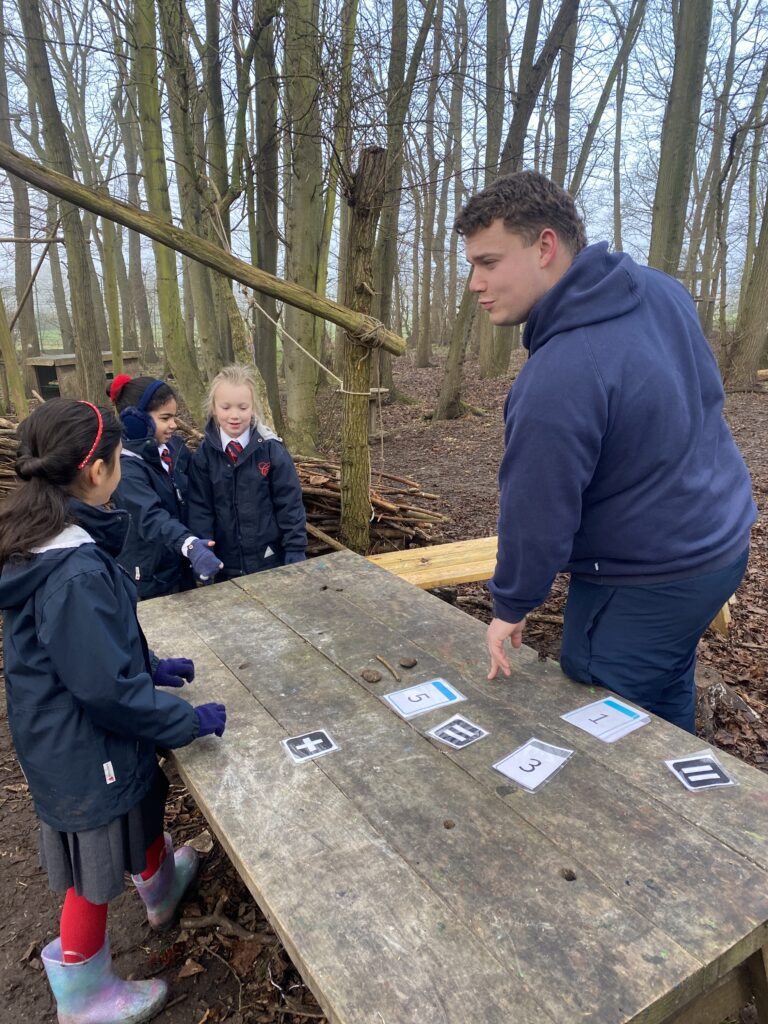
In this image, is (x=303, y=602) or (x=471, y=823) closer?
(x=471, y=823)

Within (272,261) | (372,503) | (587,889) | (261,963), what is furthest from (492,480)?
(587,889)

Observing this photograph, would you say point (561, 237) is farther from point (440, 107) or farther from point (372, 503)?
point (440, 107)

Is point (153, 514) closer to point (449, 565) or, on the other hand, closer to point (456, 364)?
point (449, 565)

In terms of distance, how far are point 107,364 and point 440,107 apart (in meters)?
10.0

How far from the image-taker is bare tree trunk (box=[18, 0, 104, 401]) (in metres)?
8.29

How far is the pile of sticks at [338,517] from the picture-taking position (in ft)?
17.7

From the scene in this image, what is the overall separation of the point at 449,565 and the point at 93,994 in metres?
2.97

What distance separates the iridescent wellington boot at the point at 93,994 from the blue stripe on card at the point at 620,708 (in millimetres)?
1737

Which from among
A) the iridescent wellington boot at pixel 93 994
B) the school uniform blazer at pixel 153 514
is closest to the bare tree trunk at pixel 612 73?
the school uniform blazer at pixel 153 514

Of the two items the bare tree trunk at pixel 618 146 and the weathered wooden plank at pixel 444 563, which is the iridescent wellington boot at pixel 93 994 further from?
the bare tree trunk at pixel 618 146

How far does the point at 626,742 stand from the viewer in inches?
78.6

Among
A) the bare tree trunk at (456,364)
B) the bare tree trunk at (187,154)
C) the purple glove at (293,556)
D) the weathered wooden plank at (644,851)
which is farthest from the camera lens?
the bare tree trunk at (456,364)

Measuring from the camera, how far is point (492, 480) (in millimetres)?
8414

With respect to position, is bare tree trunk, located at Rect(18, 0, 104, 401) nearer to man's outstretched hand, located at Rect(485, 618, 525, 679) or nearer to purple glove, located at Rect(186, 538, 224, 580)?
purple glove, located at Rect(186, 538, 224, 580)
